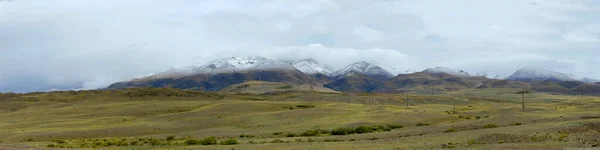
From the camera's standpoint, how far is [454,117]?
90.6 metres

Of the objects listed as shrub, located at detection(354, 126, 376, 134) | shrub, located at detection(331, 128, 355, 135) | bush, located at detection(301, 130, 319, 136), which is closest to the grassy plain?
bush, located at detection(301, 130, 319, 136)

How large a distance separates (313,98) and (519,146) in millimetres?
137763

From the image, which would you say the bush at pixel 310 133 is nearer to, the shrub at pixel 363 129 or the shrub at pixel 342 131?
the shrub at pixel 342 131

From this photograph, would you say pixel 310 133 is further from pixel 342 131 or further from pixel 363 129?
pixel 363 129

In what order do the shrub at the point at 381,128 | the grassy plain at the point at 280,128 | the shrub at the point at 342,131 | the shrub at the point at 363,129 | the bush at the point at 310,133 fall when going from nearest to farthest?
the grassy plain at the point at 280,128 < the bush at the point at 310,133 < the shrub at the point at 342,131 < the shrub at the point at 363,129 < the shrub at the point at 381,128

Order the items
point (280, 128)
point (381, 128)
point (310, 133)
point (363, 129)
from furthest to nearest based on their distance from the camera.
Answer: point (280, 128)
point (381, 128)
point (363, 129)
point (310, 133)

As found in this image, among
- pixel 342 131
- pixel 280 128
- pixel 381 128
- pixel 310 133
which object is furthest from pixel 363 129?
pixel 280 128

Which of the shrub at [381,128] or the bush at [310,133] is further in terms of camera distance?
the shrub at [381,128]

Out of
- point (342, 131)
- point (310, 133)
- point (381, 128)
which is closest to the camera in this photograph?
point (310, 133)

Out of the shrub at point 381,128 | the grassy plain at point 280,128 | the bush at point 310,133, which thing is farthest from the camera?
the shrub at point 381,128

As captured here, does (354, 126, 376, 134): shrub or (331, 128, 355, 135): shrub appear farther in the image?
(354, 126, 376, 134): shrub

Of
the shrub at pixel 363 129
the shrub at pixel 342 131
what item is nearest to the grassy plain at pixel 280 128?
the shrub at pixel 342 131

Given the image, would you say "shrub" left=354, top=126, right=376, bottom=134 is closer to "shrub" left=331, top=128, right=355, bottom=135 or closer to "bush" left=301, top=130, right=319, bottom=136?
"shrub" left=331, top=128, right=355, bottom=135

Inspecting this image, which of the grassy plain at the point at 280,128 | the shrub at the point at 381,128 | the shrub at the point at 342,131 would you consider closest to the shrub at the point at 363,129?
the shrub at the point at 342,131
